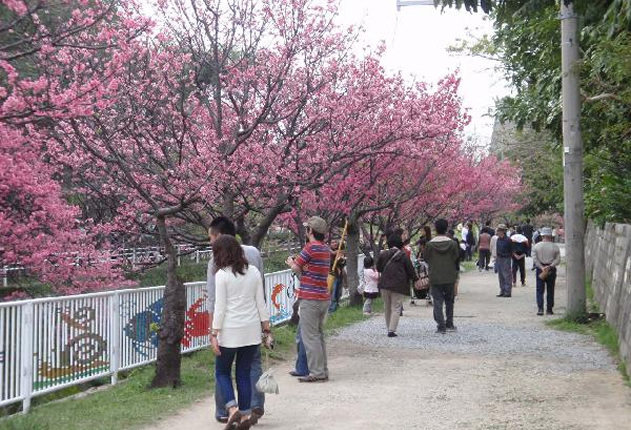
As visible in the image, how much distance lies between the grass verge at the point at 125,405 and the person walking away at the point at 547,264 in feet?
25.7

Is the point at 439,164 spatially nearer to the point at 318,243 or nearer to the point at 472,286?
the point at 472,286

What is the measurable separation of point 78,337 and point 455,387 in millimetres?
4066

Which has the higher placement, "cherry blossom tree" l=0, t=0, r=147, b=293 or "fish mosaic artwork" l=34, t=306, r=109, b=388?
"cherry blossom tree" l=0, t=0, r=147, b=293

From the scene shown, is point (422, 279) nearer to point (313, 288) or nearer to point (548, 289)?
point (548, 289)

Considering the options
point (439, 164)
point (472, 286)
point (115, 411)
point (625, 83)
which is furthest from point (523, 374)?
point (472, 286)

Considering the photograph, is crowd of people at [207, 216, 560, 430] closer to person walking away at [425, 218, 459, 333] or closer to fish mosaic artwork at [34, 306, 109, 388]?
person walking away at [425, 218, 459, 333]

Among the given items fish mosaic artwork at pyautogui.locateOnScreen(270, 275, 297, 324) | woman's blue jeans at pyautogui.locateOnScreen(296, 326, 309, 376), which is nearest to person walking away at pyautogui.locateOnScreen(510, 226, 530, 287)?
fish mosaic artwork at pyautogui.locateOnScreen(270, 275, 297, 324)

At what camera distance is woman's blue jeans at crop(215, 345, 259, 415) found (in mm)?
6668

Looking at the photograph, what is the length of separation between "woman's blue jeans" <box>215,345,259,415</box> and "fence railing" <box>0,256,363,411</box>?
7.47 feet

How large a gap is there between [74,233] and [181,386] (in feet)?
18.6

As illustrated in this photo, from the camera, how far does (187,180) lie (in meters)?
11.3

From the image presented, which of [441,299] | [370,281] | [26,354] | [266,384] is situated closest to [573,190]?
[441,299]

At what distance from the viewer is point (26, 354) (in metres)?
7.89

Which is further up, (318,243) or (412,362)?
(318,243)
